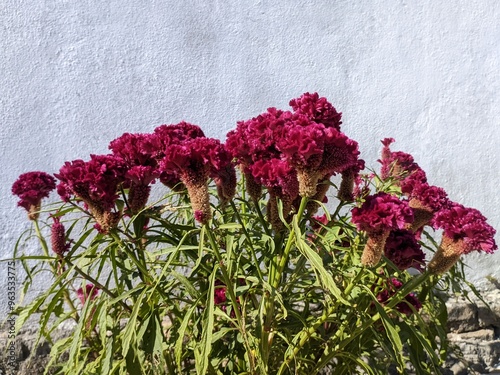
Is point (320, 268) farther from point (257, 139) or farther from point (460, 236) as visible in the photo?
point (460, 236)

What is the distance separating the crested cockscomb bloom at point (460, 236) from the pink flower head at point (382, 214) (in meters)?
0.20

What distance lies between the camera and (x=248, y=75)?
2.96 m

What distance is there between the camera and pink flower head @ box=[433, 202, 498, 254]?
1.68 m

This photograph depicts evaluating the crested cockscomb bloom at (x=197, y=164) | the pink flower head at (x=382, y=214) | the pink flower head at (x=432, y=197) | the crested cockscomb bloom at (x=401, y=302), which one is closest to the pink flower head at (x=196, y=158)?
the crested cockscomb bloom at (x=197, y=164)

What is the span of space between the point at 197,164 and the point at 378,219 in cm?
45

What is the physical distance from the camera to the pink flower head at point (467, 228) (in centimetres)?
168

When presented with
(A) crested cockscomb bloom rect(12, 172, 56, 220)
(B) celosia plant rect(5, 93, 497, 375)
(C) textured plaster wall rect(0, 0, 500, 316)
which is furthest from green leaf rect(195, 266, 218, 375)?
(C) textured plaster wall rect(0, 0, 500, 316)

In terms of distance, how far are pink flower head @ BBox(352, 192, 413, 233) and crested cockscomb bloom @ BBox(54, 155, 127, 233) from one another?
581 mm

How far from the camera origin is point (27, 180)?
6.81ft

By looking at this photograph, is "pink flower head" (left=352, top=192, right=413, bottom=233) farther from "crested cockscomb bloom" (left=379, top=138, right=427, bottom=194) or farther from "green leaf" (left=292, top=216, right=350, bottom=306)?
"crested cockscomb bloom" (left=379, top=138, right=427, bottom=194)

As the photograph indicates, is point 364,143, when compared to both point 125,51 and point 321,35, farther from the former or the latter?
point 125,51

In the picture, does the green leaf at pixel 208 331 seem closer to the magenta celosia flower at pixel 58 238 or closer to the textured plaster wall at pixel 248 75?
the magenta celosia flower at pixel 58 238

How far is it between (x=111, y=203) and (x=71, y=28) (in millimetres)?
1334

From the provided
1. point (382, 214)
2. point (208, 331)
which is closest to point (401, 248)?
point (382, 214)
